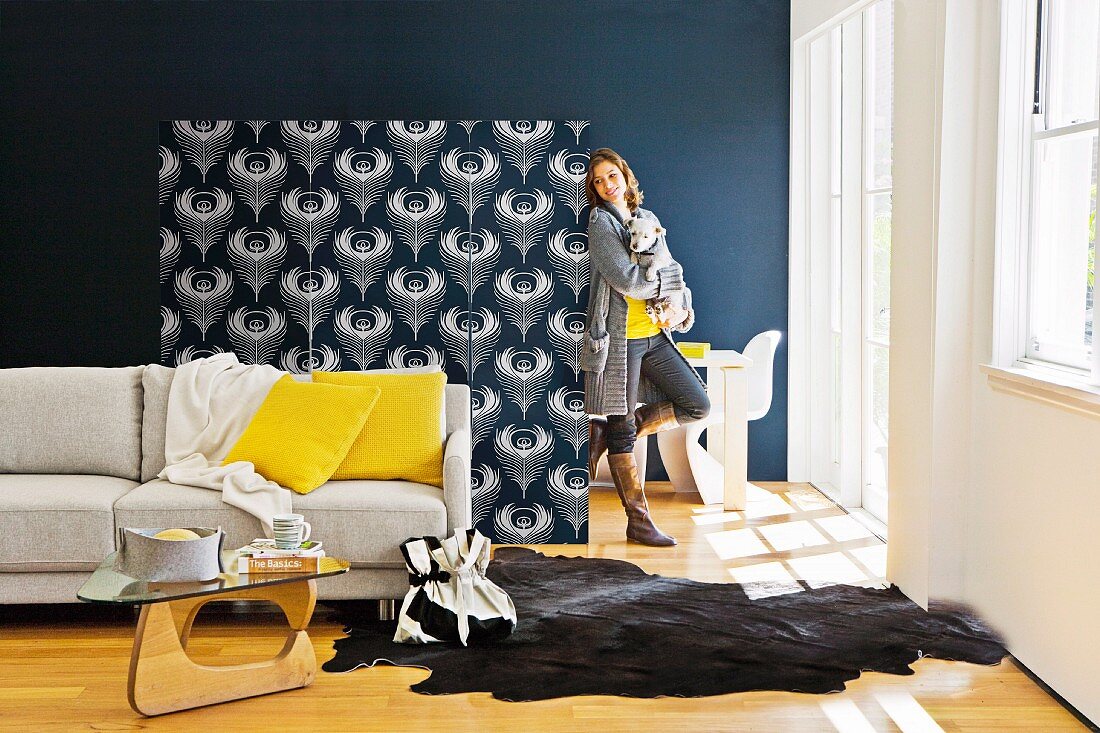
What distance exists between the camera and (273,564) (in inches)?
121

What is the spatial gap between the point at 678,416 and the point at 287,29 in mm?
2964

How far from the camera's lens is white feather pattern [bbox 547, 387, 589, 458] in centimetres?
482

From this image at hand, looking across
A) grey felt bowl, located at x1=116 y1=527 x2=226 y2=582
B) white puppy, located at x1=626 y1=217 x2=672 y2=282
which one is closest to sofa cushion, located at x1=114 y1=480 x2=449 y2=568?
grey felt bowl, located at x1=116 y1=527 x2=226 y2=582

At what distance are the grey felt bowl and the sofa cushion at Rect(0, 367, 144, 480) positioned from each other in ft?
3.74

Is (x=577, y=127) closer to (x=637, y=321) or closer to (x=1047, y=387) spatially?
(x=637, y=321)

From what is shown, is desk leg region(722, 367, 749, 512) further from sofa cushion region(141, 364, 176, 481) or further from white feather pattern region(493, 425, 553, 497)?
sofa cushion region(141, 364, 176, 481)

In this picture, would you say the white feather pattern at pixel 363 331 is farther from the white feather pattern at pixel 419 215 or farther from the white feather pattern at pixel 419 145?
the white feather pattern at pixel 419 145

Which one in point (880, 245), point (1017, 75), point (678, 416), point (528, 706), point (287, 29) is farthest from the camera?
point (287, 29)

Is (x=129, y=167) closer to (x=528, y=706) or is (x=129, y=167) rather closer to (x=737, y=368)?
(x=737, y=368)

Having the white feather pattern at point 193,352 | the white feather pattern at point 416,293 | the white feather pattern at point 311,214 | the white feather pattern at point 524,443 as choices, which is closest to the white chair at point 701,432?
the white feather pattern at point 524,443

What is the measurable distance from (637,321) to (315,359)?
4.77 feet

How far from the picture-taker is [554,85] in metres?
5.88

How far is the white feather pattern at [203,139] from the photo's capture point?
4.93 m

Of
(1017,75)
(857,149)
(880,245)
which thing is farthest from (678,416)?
(1017,75)
